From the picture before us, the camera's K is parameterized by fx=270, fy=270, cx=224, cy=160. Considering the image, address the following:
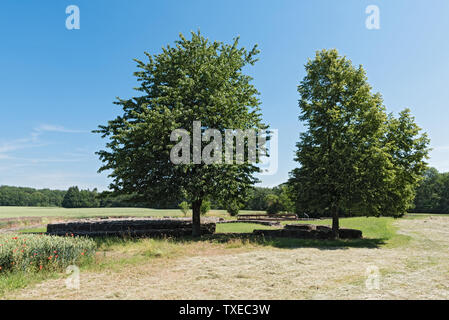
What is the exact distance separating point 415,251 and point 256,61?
1808 cm

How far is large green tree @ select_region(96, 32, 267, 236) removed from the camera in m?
19.4

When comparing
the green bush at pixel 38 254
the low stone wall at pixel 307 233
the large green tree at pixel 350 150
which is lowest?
the low stone wall at pixel 307 233

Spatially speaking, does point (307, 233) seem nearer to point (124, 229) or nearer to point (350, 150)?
point (350, 150)

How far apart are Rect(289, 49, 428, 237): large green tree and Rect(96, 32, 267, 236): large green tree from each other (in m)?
4.60

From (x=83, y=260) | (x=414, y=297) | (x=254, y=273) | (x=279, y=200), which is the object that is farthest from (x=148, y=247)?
(x=279, y=200)

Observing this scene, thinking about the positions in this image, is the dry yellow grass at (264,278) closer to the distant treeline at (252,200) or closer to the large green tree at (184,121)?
the large green tree at (184,121)

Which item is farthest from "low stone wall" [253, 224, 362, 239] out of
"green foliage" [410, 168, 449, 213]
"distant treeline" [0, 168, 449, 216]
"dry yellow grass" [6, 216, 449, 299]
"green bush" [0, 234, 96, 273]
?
"green foliage" [410, 168, 449, 213]

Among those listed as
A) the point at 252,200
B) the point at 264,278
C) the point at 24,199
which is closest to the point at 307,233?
the point at 264,278

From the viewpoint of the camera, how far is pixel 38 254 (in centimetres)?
1056

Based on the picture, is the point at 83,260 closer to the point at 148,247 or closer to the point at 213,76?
the point at 148,247

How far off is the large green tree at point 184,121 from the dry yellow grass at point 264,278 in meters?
6.71

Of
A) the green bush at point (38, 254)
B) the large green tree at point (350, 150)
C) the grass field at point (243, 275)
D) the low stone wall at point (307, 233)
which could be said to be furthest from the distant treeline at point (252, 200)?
the green bush at point (38, 254)

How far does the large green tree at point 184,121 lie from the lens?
63.7 feet
